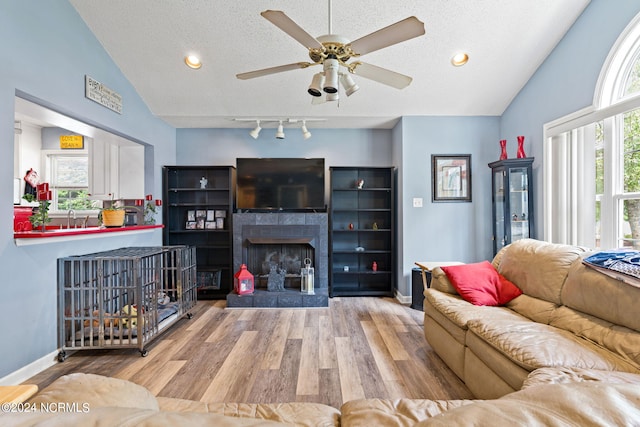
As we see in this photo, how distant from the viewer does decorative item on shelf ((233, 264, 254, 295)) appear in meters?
4.05

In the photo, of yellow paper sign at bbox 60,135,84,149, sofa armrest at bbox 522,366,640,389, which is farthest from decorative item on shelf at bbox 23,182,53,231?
sofa armrest at bbox 522,366,640,389

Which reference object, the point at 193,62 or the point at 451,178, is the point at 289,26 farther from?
the point at 451,178

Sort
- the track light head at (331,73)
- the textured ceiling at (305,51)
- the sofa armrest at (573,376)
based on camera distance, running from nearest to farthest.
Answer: the sofa armrest at (573,376)
the track light head at (331,73)
the textured ceiling at (305,51)

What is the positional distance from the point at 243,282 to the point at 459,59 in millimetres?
3777

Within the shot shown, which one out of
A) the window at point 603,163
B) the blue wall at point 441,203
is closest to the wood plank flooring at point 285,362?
the blue wall at point 441,203

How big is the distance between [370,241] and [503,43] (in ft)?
9.82

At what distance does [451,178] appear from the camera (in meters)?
4.20

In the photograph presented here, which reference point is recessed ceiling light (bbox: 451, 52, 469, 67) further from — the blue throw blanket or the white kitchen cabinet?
the white kitchen cabinet

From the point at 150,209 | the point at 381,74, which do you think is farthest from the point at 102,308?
the point at 381,74

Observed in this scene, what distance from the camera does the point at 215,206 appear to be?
4.59m

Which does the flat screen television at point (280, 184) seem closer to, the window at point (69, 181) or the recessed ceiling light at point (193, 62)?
the recessed ceiling light at point (193, 62)

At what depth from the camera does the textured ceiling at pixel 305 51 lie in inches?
110

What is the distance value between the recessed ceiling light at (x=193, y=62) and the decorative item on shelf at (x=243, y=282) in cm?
253

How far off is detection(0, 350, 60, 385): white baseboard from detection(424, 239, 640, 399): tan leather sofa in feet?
10.6
